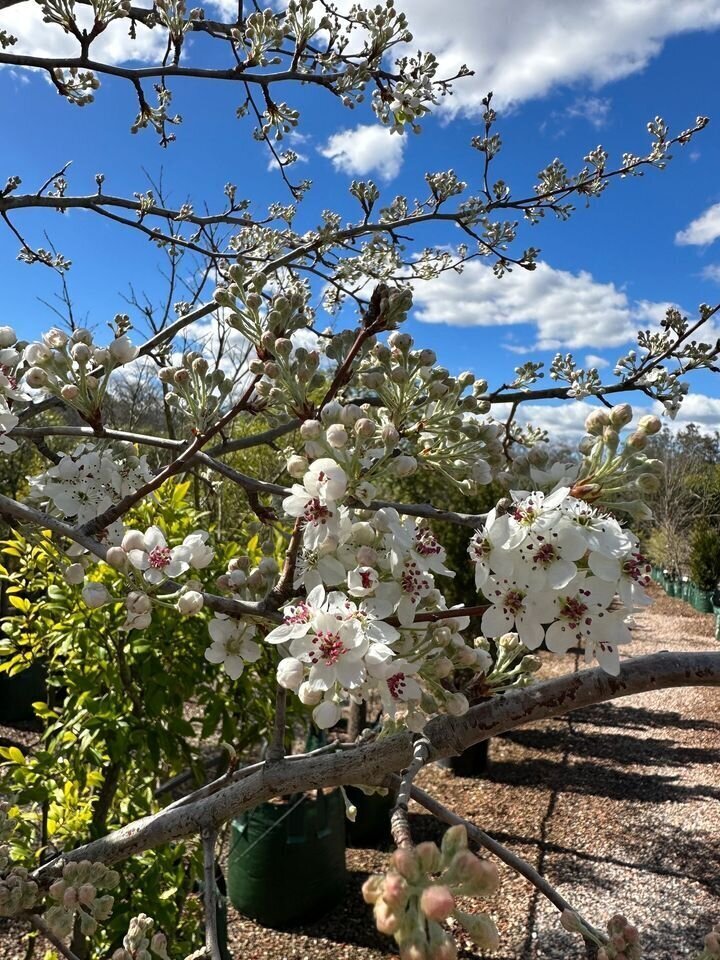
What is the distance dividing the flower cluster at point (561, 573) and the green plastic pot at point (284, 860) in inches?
144

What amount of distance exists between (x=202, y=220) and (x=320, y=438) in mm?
2164

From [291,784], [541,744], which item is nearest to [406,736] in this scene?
[291,784]

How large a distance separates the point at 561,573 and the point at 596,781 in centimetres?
727

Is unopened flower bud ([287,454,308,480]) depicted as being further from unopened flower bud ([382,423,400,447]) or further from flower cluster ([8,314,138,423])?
A: flower cluster ([8,314,138,423])

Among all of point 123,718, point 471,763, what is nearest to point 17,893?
point 123,718

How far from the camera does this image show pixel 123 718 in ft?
8.93

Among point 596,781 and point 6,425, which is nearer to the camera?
point 6,425

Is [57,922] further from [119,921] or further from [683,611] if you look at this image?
[683,611]

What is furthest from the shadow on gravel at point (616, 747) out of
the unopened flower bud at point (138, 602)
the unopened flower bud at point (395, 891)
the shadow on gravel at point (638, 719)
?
the unopened flower bud at point (395, 891)

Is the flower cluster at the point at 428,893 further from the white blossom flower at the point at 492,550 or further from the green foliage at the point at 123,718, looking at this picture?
the green foliage at the point at 123,718

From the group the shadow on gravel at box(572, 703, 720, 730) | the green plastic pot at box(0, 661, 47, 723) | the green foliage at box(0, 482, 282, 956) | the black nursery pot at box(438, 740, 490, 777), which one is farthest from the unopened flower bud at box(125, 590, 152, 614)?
the shadow on gravel at box(572, 703, 720, 730)

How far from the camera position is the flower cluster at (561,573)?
2.97ft

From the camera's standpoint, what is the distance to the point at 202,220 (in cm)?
289

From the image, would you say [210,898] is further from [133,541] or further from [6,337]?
[6,337]
